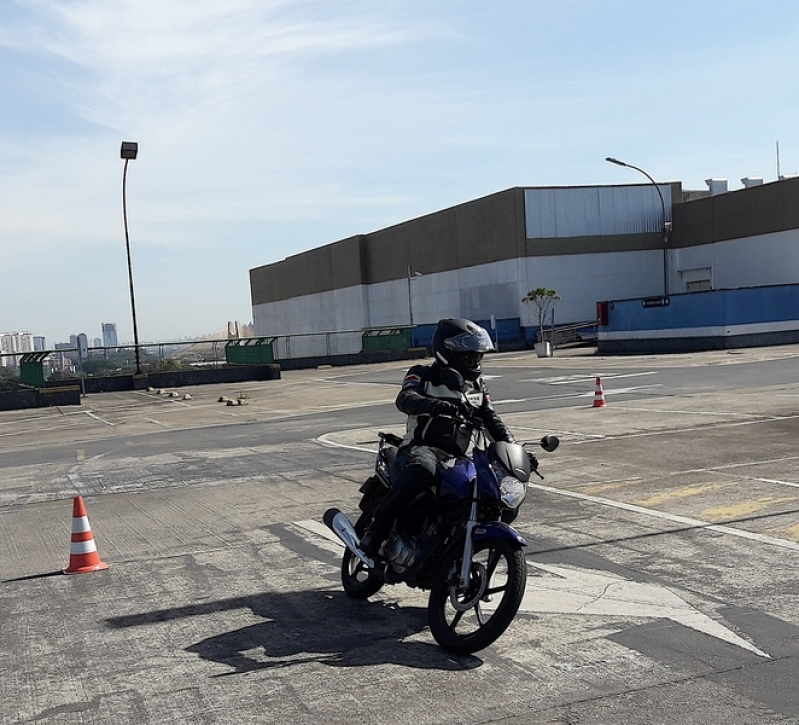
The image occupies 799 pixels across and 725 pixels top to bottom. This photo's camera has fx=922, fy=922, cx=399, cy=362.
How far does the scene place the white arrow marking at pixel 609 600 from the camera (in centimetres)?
550

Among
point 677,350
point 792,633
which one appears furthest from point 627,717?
point 677,350

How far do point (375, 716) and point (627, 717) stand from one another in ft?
3.78

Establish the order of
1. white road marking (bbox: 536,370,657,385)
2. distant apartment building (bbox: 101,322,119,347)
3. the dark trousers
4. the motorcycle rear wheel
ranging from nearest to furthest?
the dark trousers, the motorcycle rear wheel, white road marking (bbox: 536,370,657,385), distant apartment building (bbox: 101,322,119,347)

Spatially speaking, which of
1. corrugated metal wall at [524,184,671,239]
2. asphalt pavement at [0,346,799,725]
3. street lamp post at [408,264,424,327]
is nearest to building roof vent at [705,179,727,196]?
corrugated metal wall at [524,184,671,239]

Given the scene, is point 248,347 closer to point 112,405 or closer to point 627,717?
point 112,405

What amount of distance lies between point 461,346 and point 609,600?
1.94m

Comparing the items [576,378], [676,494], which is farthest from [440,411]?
[576,378]

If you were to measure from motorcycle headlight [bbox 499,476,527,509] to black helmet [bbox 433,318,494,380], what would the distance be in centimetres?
90

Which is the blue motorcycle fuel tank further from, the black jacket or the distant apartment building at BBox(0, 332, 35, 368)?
the distant apartment building at BBox(0, 332, 35, 368)

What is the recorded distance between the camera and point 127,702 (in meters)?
4.64

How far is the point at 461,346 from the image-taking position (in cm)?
565

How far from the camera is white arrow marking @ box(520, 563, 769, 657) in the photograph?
5.50 m

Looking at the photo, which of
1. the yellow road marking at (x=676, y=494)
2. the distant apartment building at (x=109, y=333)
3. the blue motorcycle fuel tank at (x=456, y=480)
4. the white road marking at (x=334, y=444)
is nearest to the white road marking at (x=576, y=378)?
the white road marking at (x=334, y=444)

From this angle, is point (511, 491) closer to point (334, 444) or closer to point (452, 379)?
point (452, 379)
